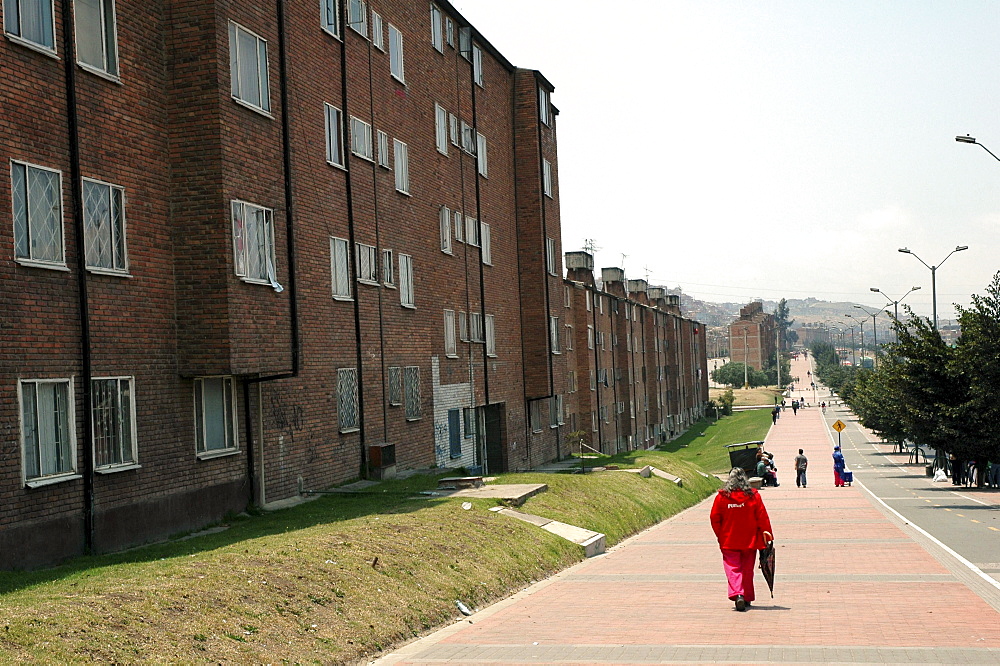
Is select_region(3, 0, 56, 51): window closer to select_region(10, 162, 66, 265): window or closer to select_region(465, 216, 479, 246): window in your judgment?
select_region(10, 162, 66, 265): window

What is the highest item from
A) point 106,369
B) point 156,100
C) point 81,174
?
point 156,100

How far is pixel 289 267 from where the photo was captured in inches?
739

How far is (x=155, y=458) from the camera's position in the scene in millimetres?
15758

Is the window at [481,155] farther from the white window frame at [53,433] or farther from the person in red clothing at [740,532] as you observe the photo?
the person in red clothing at [740,532]

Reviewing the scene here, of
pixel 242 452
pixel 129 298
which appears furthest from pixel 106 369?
pixel 242 452

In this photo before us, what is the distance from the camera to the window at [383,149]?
85.2ft

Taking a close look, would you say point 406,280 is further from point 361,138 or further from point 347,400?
point 347,400

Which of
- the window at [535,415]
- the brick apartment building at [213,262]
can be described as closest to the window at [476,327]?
the brick apartment building at [213,262]

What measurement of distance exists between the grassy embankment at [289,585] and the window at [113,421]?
1.38m

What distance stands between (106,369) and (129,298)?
1.21 m

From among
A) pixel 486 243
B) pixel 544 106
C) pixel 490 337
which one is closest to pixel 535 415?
pixel 490 337

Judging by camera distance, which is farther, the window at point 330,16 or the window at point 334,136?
the window at point 330,16

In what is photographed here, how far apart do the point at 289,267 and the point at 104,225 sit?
4096 millimetres

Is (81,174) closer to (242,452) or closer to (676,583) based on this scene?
(242,452)
